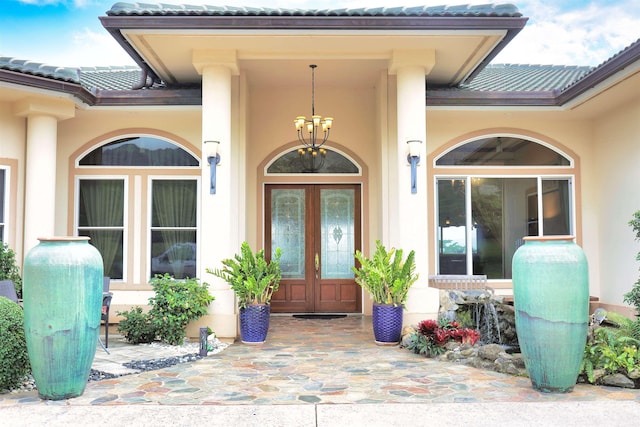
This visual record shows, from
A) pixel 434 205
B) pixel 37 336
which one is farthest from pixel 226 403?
pixel 434 205

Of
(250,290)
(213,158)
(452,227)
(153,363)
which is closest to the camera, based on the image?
(153,363)

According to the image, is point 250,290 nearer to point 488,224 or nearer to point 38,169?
point 38,169

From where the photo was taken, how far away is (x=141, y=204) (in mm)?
9055

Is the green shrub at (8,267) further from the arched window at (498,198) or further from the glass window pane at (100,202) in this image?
the arched window at (498,198)

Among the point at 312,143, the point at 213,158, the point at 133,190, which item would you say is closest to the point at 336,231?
the point at 312,143

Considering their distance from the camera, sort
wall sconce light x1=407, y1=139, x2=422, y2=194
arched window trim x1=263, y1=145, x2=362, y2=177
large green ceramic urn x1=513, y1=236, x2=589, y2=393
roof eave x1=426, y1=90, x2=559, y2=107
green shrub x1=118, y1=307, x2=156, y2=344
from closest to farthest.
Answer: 1. large green ceramic urn x1=513, y1=236, x2=589, y2=393
2. green shrub x1=118, y1=307, x2=156, y2=344
3. wall sconce light x1=407, y1=139, x2=422, y2=194
4. roof eave x1=426, y1=90, x2=559, y2=107
5. arched window trim x1=263, y1=145, x2=362, y2=177

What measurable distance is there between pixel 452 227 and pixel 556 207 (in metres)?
1.90

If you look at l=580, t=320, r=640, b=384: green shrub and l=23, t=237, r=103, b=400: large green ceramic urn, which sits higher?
l=23, t=237, r=103, b=400: large green ceramic urn

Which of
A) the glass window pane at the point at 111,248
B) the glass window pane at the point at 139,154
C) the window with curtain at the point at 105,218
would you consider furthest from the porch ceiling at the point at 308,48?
the glass window pane at the point at 111,248

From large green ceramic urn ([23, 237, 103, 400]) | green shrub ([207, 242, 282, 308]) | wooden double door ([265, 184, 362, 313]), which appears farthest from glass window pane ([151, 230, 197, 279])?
large green ceramic urn ([23, 237, 103, 400])

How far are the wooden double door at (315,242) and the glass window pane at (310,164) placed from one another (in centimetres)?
28

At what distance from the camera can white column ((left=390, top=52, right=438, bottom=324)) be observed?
7.47 metres

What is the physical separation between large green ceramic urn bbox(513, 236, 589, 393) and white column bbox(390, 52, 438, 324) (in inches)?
107

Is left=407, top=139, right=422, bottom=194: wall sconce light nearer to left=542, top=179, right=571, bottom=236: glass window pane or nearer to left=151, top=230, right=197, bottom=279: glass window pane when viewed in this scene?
left=542, top=179, right=571, bottom=236: glass window pane
